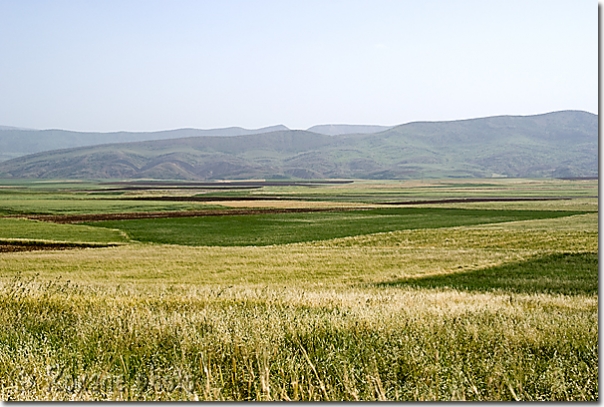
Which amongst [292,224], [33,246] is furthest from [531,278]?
[292,224]

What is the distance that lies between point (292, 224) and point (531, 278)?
37135mm

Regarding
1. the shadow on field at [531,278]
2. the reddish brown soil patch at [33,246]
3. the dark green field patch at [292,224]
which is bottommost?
the dark green field patch at [292,224]

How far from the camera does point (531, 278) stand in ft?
94.1

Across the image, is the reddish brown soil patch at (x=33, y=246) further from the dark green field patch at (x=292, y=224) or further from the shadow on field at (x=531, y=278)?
the shadow on field at (x=531, y=278)

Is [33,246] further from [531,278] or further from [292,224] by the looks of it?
[531,278]

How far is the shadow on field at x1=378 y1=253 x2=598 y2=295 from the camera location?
25391 mm

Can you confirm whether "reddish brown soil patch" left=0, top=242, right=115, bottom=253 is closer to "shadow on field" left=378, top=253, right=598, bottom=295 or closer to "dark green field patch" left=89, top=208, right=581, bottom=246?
"dark green field patch" left=89, top=208, right=581, bottom=246

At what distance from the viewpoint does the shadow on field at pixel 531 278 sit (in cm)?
2539

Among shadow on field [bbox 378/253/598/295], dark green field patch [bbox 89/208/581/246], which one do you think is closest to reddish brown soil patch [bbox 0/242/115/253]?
dark green field patch [bbox 89/208/581/246]

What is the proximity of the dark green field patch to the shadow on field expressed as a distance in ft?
68.7

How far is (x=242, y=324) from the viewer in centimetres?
761

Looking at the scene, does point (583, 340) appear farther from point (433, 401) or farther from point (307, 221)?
point (307, 221)

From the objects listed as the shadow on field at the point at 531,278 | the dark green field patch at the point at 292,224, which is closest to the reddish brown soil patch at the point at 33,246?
the dark green field patch at the point at 292,224

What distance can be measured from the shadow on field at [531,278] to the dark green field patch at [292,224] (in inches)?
824
